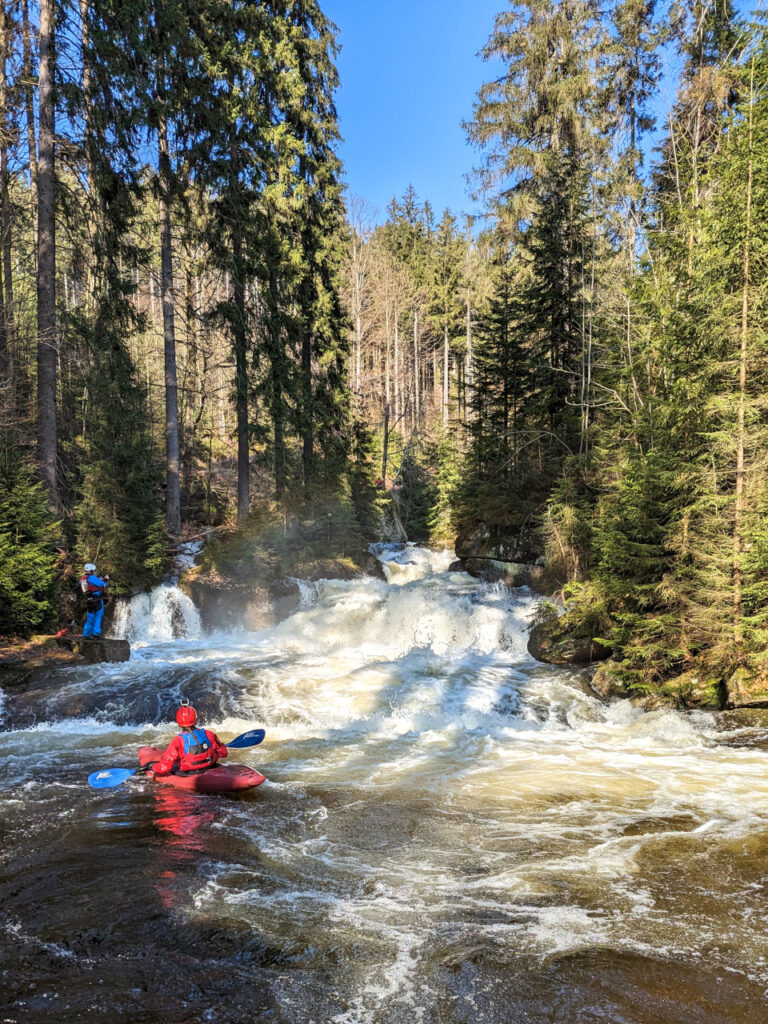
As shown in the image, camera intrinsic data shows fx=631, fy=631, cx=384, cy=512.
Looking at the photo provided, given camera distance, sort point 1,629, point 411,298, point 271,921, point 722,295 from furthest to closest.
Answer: point 411,298, point 1,629, point 722,295, point 271,921

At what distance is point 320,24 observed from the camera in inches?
855

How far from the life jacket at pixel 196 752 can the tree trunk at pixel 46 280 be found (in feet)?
28.2

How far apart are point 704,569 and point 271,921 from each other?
8518mm

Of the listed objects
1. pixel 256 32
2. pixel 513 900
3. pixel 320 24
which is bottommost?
pixel 513 900

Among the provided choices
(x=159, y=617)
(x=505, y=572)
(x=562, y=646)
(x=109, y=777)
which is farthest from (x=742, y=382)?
(x=159, y=617)

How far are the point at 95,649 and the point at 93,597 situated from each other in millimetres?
1377

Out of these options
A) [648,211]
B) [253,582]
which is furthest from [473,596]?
[648,211]

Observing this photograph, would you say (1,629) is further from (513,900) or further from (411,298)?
(411,298)

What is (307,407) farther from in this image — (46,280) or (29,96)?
(29,96)

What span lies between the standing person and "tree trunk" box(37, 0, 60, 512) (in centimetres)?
212

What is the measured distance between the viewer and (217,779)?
8.00 m

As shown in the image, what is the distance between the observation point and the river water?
420cm

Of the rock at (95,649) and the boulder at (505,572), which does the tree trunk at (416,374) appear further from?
the rock at (95,649)

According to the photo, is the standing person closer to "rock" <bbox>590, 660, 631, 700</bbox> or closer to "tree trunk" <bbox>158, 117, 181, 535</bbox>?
"tree trunk" <bbox>158, 117, 181, 535</bbox>
